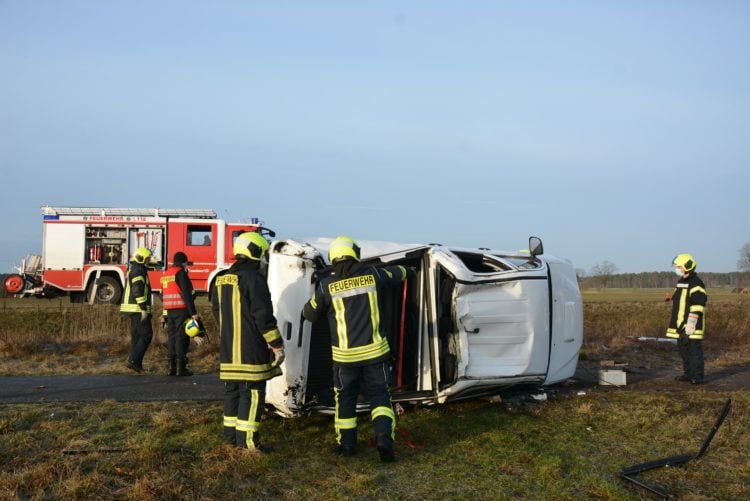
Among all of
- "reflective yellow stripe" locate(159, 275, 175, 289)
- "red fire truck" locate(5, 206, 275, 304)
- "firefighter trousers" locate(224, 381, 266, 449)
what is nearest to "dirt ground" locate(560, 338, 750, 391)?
"firefighter trousers" locate(224, 381, 266, 449)

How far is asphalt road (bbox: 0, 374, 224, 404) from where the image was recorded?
709 cm

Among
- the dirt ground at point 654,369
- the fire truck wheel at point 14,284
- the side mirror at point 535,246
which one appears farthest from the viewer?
the fire truck wheel at point 14,284

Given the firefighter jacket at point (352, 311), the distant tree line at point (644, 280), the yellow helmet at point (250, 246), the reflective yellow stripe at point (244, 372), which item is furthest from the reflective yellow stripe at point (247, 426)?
the distant tree line at point (644, 280)

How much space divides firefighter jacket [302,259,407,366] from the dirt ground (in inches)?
158

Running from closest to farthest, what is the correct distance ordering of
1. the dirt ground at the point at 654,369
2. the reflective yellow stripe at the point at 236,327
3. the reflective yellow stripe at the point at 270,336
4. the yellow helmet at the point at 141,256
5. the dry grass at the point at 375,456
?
the dry grass at the point at 375,456 < the reflective yellow stripe at the point at 270,336 < the reflective yellow stripe at the point at 236,327 < the dirt ground at the point at 654,369 < the yellow helmet at the point at 141,256

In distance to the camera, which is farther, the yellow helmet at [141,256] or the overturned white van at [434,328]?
the yellow helmet at [141,256]

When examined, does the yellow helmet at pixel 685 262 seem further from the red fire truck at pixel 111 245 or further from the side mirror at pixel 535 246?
the red fire truck at pixel 111 245

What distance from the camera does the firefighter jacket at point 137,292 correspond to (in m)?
8.77

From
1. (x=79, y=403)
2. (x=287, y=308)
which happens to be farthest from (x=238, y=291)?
(x=79, y=403)

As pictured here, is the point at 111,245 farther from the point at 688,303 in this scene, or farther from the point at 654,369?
the point at 688,303

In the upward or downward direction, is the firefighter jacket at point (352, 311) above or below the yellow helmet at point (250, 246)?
below

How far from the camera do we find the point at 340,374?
16.7 ft

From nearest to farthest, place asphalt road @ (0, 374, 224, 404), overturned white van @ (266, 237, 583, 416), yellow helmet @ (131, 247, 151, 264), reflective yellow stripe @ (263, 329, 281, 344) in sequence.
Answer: reflective yellow stripe @ (263, 329, 281, 344) → overturned white van @ (266, 237, 583, 416) → asphalt road @ (0, 374, 224, 404) → yellow helmet @ (131, 247, 151, 264)

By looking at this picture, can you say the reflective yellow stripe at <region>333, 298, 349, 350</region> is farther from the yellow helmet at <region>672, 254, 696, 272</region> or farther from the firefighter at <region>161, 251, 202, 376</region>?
the yellow helmet at <region>672, 254, 696, 272</region>
